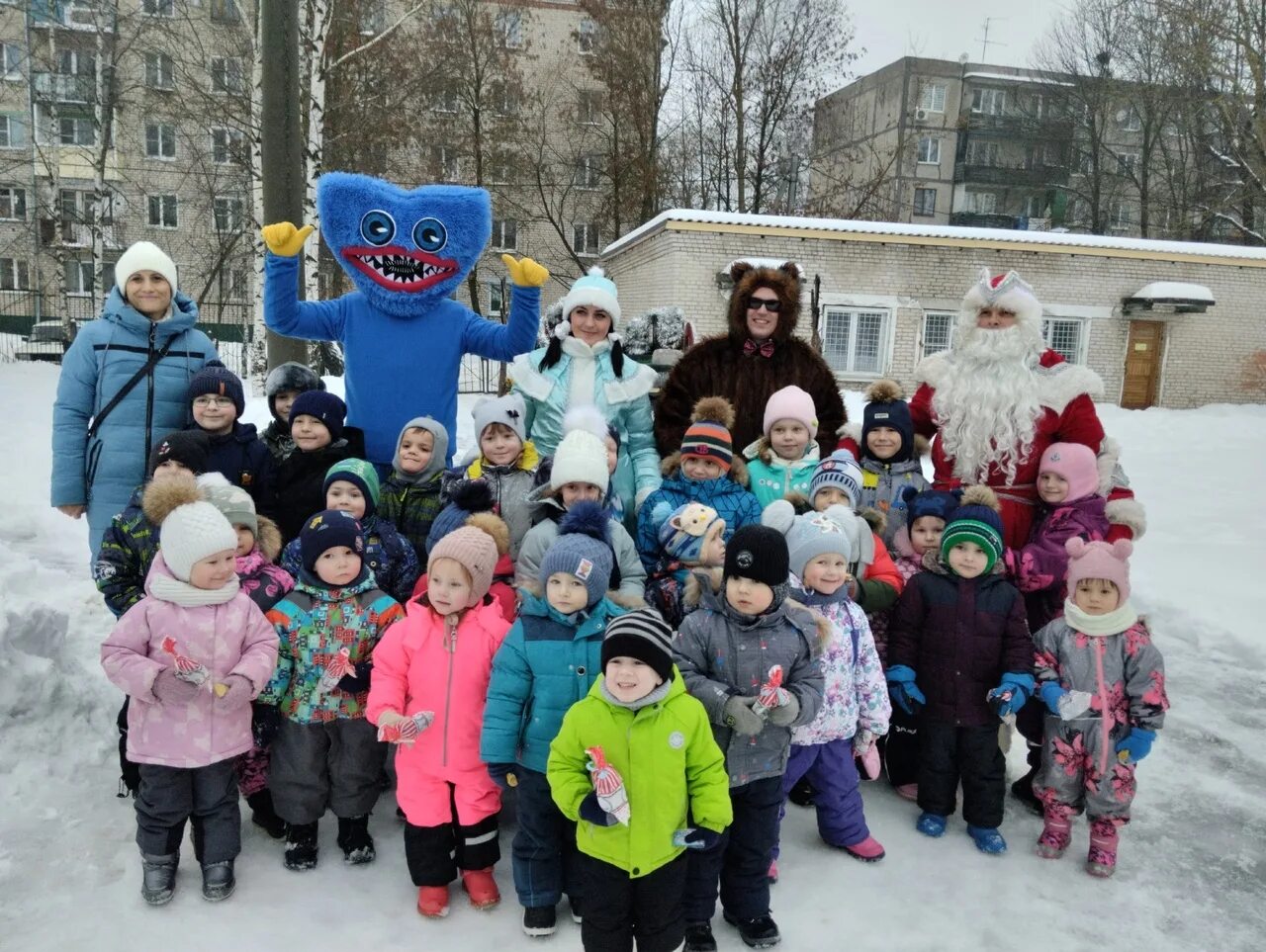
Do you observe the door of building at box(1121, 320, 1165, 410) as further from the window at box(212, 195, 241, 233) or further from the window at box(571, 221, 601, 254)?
the window at box(212, 195, 241, 233)

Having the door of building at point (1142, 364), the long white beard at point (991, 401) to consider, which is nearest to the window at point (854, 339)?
the door of building at point (1142, 364)

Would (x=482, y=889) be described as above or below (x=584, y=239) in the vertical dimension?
below

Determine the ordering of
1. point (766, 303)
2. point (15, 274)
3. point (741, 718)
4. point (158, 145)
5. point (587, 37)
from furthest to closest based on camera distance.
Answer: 1. point (15, 274)
2. point (158, 145)
3. point (587, 37)
4. point (766, 303)
5. point (741, 718)

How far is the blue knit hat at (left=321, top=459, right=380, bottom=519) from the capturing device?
11.2 ft

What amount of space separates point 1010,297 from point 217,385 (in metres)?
3.55

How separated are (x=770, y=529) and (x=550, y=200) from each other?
27.1 metres

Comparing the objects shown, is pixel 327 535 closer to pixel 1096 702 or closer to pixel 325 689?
pixel 325 689

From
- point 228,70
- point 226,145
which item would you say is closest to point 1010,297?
point 226,145

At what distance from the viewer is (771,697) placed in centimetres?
262

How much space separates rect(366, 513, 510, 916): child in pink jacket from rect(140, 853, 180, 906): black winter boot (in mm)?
796

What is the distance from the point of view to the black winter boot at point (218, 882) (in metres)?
2.86

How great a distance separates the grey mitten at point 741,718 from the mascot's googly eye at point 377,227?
284 cm

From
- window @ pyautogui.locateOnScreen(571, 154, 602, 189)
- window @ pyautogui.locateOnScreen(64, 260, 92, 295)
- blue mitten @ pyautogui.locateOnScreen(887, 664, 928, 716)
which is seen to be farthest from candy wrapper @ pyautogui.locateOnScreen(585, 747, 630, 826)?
window @ pyautogui.locateOnScreen(64, 260, 92, 295)

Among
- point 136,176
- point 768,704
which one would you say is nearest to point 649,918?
point 768,704
